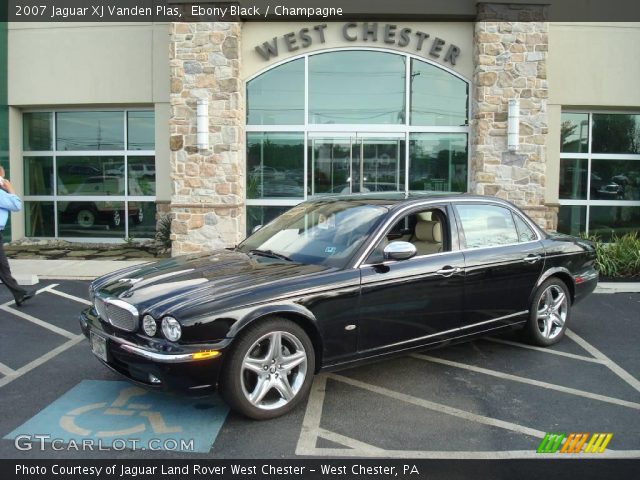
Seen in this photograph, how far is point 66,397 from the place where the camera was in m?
4.34

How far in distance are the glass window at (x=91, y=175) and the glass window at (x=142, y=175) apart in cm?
22

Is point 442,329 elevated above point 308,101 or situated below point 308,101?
below

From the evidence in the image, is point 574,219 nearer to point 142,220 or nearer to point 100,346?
point 142,220

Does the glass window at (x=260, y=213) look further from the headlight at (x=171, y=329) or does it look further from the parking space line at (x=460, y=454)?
the parking space line at (x=460, y=454)

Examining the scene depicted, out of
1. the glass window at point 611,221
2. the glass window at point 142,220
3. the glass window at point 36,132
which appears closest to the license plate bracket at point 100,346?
the glass window at point 142,220

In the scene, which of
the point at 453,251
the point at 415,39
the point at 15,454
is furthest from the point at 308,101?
the point at 15,454

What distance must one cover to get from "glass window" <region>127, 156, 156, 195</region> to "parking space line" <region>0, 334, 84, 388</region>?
792 centimetres

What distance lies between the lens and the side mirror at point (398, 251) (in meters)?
4.47

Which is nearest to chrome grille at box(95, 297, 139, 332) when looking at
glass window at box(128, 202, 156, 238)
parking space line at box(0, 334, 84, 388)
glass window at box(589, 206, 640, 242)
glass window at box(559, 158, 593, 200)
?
parking space line at box(0, 334, 84, 388)

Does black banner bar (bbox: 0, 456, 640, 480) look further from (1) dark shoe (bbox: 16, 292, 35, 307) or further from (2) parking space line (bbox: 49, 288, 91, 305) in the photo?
(2) parking space line (bbox: 49, 288, 91, 305)

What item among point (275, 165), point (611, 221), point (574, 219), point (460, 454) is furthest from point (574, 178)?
point (460, 454)

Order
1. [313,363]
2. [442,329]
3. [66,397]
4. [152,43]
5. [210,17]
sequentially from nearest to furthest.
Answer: [313,363] < [66,397] < [442,329] < [210,17] < [152,43]

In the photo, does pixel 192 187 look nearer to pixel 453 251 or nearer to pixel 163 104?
pixel 163 104

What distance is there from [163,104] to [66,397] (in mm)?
9656
